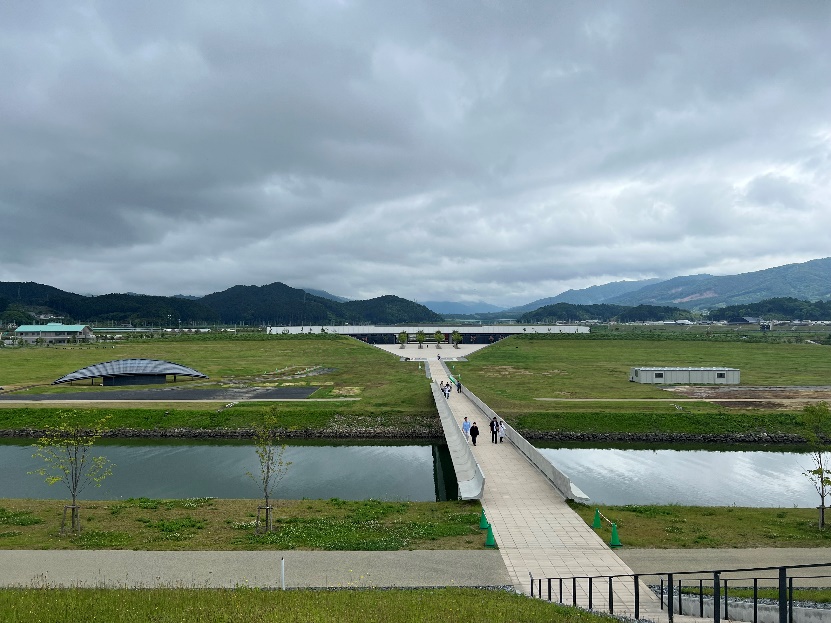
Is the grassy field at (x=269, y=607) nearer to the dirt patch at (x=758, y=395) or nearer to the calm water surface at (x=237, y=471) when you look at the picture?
the calm water surface at (x=237, y=471)

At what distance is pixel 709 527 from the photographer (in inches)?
680

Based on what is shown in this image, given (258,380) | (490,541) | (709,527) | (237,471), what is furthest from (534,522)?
(258,380)

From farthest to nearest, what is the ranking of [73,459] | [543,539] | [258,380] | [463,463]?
[258,380], [463,463], [73,459], [543,539]

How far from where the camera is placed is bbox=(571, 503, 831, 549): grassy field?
1568cm

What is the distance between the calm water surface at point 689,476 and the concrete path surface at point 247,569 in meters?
12.2

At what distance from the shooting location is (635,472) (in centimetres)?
2941

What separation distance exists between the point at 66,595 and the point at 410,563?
7.85m

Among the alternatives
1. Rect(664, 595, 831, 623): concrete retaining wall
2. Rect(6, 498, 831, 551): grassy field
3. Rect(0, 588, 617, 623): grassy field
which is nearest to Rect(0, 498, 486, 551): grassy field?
Rect(6, 498, 831, 551): grassy field

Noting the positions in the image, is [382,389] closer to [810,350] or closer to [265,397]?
[265,397]

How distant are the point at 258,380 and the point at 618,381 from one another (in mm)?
39630

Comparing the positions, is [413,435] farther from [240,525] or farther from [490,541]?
[490,541]

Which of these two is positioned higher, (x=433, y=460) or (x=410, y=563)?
(x=410, y=563)

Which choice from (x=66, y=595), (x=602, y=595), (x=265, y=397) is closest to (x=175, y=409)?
(x=265, y=397)

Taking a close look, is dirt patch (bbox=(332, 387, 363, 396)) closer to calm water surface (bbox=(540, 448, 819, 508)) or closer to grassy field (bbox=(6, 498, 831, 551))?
calm water surface (bbox=(540, 448, 819, 508))
